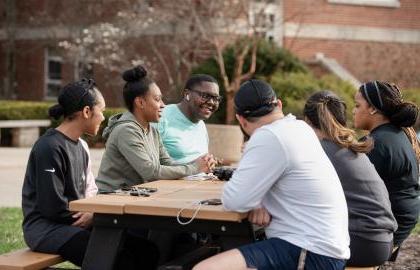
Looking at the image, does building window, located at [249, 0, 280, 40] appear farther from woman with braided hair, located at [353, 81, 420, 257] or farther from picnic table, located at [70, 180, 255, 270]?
picnic table, located at [70, 180, 255, 270]

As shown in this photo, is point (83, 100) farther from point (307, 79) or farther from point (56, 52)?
point (56, 52)

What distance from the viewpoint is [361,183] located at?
4742 millimetres

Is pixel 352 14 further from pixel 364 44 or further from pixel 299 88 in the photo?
pixel 299 88

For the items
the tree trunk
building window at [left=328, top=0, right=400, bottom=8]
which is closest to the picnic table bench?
the tree trunk

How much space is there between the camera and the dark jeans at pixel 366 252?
4.76m

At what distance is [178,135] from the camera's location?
668cm

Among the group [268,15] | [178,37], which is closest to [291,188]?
[268,15]

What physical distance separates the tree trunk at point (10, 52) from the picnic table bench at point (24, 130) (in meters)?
8.81

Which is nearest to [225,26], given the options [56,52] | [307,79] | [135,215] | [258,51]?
[258,51]

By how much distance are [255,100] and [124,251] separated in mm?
1439

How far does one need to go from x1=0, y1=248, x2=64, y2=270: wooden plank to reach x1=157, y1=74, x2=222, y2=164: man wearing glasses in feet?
6.24

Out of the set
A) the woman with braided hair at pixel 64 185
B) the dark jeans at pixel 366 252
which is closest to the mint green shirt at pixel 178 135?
the woman with braided hair at pixel 64 185

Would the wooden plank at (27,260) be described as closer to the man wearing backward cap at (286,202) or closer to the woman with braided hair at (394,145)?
the man wearing backward cap at (286,202)

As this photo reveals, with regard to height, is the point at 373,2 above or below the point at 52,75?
above
